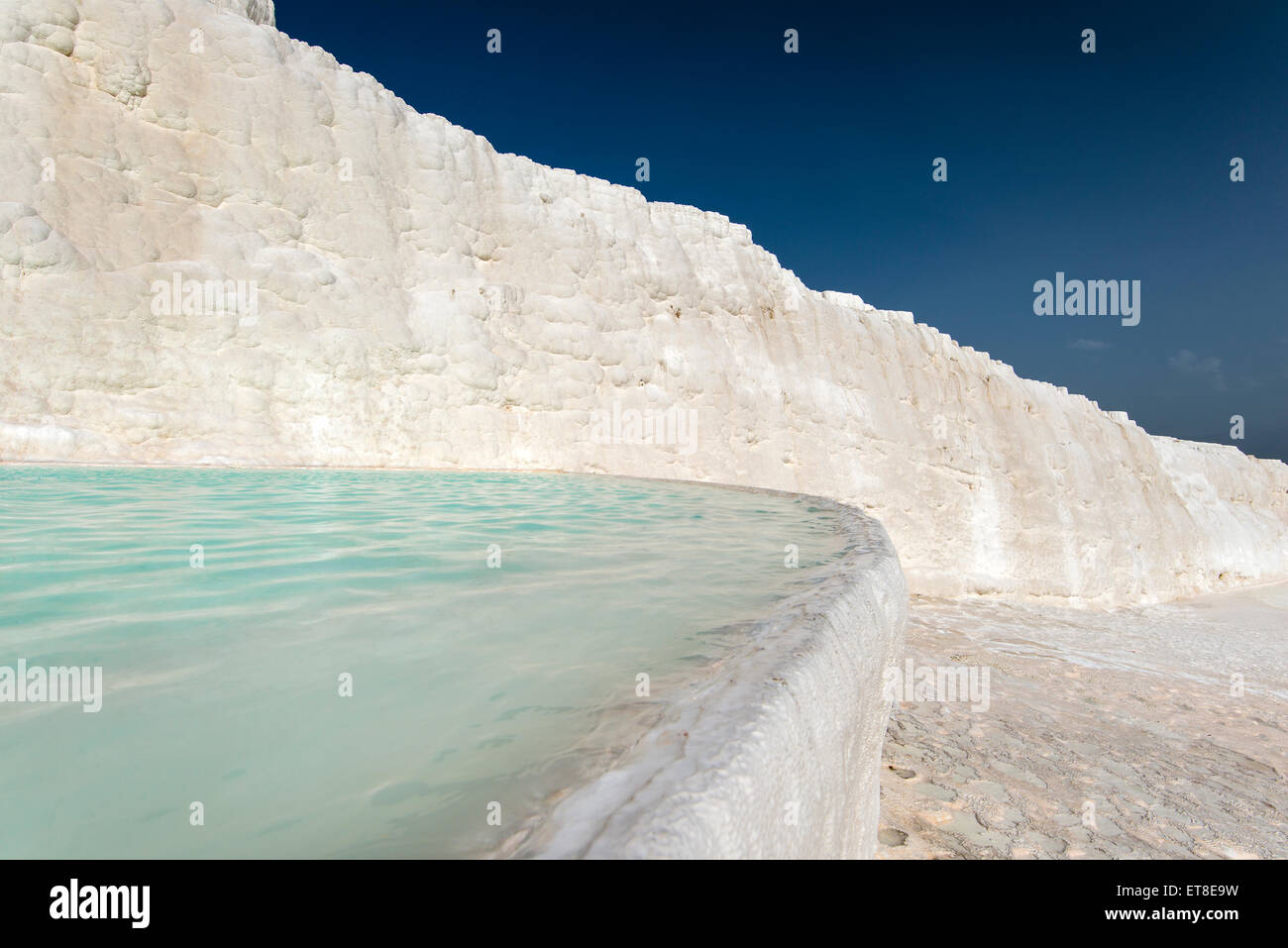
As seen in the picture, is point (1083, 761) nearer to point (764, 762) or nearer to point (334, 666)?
point (764, 762)

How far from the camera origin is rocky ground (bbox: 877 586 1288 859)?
332cm

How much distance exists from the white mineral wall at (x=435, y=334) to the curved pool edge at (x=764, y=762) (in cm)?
1174

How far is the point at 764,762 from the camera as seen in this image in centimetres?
139

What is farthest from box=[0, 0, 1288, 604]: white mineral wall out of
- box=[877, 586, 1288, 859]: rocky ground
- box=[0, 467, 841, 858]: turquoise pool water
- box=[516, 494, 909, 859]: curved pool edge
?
box=[516, 494, 909, 859]: curved pool edge

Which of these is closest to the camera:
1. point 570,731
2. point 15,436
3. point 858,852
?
point 570,731

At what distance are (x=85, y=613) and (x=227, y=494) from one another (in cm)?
476

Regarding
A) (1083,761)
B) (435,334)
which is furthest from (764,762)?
(435,334)

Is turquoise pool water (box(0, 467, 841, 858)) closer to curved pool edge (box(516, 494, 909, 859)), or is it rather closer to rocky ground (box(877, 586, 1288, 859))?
curved pool edge (box(516, 494, 909, 859))

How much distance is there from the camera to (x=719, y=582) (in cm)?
329

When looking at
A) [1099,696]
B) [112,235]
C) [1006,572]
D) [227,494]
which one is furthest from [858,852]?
[1006,572]

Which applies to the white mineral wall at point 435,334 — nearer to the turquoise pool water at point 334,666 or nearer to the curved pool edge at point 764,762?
the turquoise pool water at point 334,666

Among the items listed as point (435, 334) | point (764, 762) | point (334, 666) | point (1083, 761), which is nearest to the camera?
point (764, 762)

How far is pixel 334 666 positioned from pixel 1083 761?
4.79 meters
